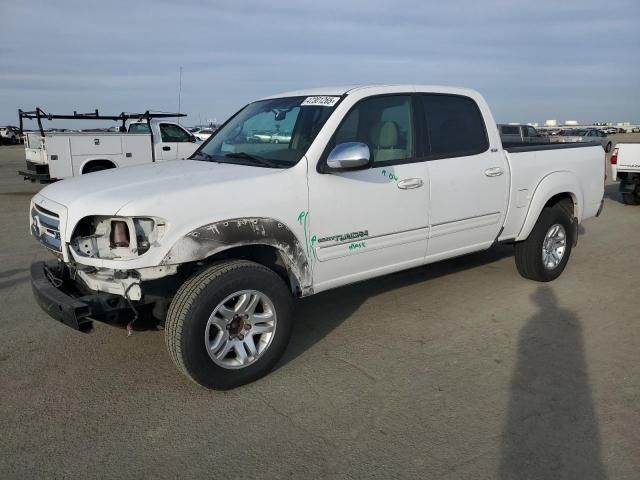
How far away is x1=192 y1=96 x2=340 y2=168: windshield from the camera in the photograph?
391 centimetres

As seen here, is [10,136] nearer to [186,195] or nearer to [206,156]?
[206,156]

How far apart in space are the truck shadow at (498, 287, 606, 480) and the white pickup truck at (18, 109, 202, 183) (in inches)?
391

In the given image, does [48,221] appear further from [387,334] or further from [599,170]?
[599,170]

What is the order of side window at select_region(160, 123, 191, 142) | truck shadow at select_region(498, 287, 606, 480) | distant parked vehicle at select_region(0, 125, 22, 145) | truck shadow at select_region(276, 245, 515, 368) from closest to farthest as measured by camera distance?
truck shadow at select_region(498, 287, 606, 480)
truck shadow at select_region(276, 245, 515, 368)
side window at select_region(160, 123, 191, 142)
distant parked vehicle at select_region(0, 125, 22, 145)

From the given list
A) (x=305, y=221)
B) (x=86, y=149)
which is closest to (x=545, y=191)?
(x=305, y=221)

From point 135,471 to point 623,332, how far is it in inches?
151

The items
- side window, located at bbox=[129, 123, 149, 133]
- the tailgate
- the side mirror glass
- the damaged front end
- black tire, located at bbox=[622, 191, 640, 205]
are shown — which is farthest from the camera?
side window, located at bbox=[129, 123, 149, 133]

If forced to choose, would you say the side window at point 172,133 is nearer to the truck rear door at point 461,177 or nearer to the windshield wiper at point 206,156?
the windshield wiper at point 206,156

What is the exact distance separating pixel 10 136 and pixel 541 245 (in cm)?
4864

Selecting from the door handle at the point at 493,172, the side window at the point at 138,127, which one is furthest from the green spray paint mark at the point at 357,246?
the side window at the point at 138,127

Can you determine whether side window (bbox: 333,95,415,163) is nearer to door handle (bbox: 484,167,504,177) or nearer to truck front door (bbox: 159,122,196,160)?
door handle (bbox: 484,167,504,177)

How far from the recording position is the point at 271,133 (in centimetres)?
425

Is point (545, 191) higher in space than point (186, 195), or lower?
lower

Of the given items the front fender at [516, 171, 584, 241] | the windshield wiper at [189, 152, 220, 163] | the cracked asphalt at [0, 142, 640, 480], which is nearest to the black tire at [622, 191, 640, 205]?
the front fender at [516, 171, 584, 241]
